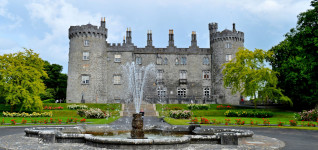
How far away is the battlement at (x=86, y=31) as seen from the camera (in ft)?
147

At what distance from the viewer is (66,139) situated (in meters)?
12.0

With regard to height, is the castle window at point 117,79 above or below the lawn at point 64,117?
above

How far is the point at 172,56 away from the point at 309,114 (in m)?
26.8

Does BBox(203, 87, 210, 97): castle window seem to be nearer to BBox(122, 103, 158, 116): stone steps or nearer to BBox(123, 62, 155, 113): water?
BBox(123, 62, 155, 113): water

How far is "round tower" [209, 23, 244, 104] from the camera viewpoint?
46281mm

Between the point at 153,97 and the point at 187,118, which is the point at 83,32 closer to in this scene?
the point at 153,97

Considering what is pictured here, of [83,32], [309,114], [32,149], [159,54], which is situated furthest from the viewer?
[159,54]

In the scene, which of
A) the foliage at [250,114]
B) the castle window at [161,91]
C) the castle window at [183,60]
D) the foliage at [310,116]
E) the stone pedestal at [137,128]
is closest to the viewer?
the stone pedestal at [137,128]

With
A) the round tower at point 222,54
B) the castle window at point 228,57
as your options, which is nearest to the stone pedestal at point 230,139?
the round tower at point 222,54

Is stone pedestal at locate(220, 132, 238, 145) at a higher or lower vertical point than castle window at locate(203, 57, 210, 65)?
lower

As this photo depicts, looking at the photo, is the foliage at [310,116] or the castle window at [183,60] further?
the castle window at [183,60]

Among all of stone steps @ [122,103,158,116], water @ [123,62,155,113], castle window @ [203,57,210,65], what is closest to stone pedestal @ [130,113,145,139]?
stone steps @ [122,103,158,116]

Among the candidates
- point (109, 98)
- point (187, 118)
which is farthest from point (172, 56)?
point (187, 118)

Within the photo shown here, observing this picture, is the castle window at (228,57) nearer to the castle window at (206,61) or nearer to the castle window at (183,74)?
the castle window at (206,61)
